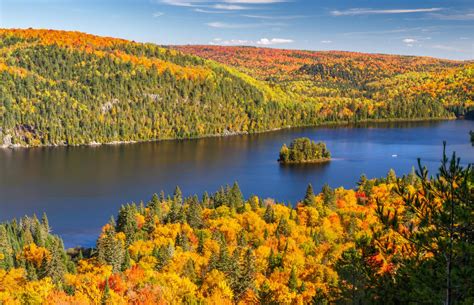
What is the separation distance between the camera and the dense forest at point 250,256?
12859mm

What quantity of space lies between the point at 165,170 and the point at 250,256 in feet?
263

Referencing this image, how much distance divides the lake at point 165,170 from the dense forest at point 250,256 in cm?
1379

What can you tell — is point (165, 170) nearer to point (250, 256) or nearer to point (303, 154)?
point (303, 154)

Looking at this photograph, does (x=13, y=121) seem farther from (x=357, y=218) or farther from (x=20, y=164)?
(x=357, y=218)

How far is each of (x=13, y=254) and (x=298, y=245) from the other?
1326 inches

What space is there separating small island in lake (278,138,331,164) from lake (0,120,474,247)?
3.50 meters

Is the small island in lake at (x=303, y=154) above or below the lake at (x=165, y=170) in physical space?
above

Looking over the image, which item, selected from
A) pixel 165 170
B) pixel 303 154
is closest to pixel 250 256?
pixel 165 170

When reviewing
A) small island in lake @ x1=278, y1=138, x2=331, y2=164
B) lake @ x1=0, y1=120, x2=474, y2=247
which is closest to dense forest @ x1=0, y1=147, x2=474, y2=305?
lake @ x1=0, y1=120, x2=474, y2=247

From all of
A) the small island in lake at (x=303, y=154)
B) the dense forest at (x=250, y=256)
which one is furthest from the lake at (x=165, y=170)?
the dense forest at (x=250, y=256)

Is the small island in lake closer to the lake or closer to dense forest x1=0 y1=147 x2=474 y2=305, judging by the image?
the lake

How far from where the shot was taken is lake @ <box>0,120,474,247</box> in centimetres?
9006

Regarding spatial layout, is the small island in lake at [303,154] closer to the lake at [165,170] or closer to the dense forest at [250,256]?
the lake at [165,170]

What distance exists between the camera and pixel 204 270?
1953 inches
